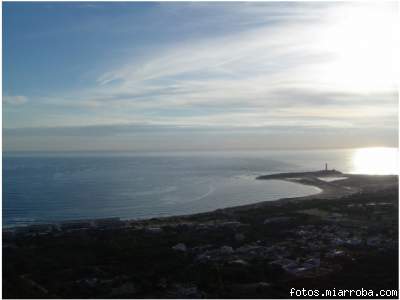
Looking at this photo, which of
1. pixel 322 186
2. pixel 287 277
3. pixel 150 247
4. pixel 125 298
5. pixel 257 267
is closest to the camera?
pixel 125 298

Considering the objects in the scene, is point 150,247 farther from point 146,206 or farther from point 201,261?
point 146,206

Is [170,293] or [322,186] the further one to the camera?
[322,186]

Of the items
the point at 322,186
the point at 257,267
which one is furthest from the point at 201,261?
the point at 322,186

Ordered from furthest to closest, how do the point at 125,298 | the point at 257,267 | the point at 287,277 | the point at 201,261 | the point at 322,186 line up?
the point at 322,186 < the point at 201,261 < the point at 257,267 < the point at 287,277 < the point at 125,298

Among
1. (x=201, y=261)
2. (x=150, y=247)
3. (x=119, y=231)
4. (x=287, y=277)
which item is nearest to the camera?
(x=287, y=277)

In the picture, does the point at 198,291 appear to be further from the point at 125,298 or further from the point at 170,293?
the point at 125,298

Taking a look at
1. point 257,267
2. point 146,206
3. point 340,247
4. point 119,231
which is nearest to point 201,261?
point 257,267
